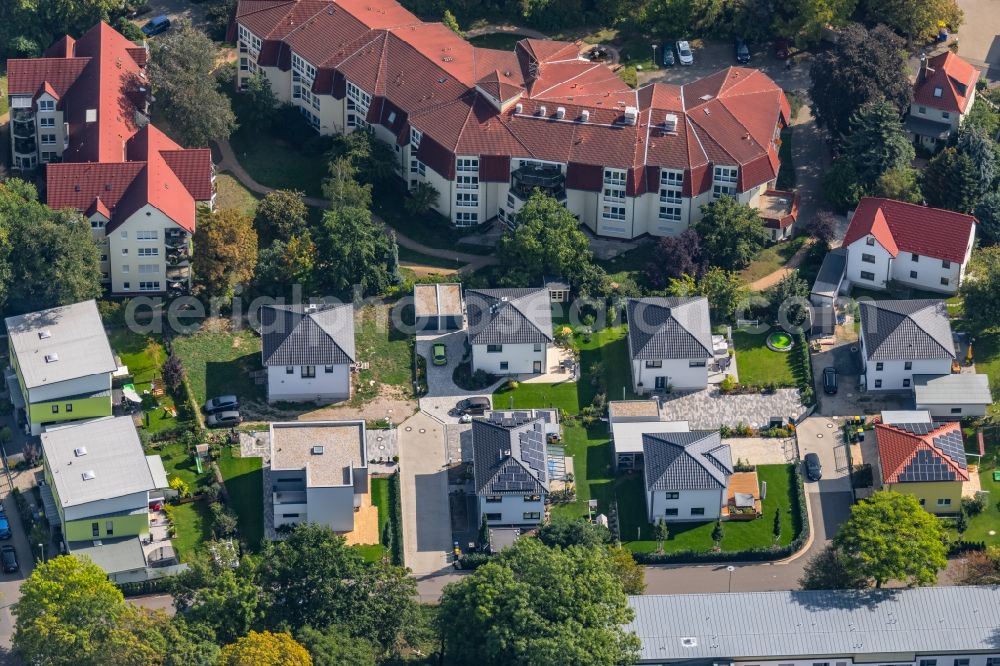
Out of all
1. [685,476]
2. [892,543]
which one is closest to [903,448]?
[892,543]

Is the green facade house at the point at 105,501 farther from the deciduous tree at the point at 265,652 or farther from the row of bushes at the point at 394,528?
the row of bushes at the point at 394,528

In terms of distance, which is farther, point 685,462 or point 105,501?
point 685,462

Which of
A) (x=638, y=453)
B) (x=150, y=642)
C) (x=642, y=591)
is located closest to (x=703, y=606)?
(x=642, y=591)

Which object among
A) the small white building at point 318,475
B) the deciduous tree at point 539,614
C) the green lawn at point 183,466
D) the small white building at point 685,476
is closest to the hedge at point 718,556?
the small white building at point 685,476

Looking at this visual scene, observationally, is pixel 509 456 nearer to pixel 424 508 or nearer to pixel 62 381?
pixel 424 508

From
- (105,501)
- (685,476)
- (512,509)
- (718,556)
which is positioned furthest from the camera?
(512,509)

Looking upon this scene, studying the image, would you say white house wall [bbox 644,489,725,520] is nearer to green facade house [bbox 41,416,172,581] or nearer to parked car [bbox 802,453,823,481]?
parked car [bbox 802,453,823,481]
